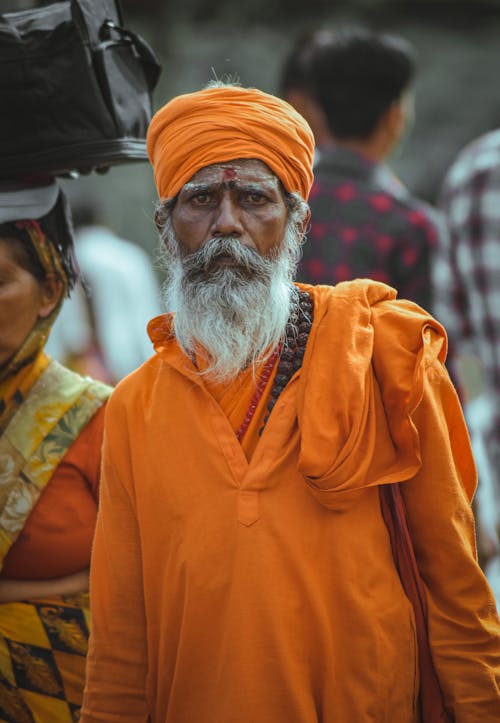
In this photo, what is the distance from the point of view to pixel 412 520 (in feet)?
9.11

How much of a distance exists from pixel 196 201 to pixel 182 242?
0.42 feet

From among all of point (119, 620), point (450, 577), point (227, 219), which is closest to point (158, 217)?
point (227, 219)

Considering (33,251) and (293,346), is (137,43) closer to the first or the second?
(33,251)

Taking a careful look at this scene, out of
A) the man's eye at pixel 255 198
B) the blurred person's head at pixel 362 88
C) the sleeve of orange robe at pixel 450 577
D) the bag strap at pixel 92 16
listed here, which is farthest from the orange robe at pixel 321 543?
the blurred person's head at pixel 362 88

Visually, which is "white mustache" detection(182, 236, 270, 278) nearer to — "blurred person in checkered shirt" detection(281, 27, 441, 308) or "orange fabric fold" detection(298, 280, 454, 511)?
"orange fabric fold" detection(298, 280, 454, 511)

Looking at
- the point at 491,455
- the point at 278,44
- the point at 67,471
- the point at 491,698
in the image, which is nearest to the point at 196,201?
the point at 67,471

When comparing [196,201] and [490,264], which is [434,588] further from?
[490,264]

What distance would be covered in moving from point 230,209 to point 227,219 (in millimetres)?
35

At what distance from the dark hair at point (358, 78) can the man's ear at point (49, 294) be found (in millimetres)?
2060

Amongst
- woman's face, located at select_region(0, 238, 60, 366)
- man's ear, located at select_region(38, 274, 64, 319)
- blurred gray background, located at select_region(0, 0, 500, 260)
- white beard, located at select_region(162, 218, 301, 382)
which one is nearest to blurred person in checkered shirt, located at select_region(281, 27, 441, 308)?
man's ear, located at select_region(38, 274, 64, 319)

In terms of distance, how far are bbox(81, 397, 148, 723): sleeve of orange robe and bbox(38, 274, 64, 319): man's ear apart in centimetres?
79

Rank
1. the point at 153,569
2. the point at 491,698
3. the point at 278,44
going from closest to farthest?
the point at 491,698 → the point at 153,569 → the point at 278,44

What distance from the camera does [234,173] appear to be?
2.90 m

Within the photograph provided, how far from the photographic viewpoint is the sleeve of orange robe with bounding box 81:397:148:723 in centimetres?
290
